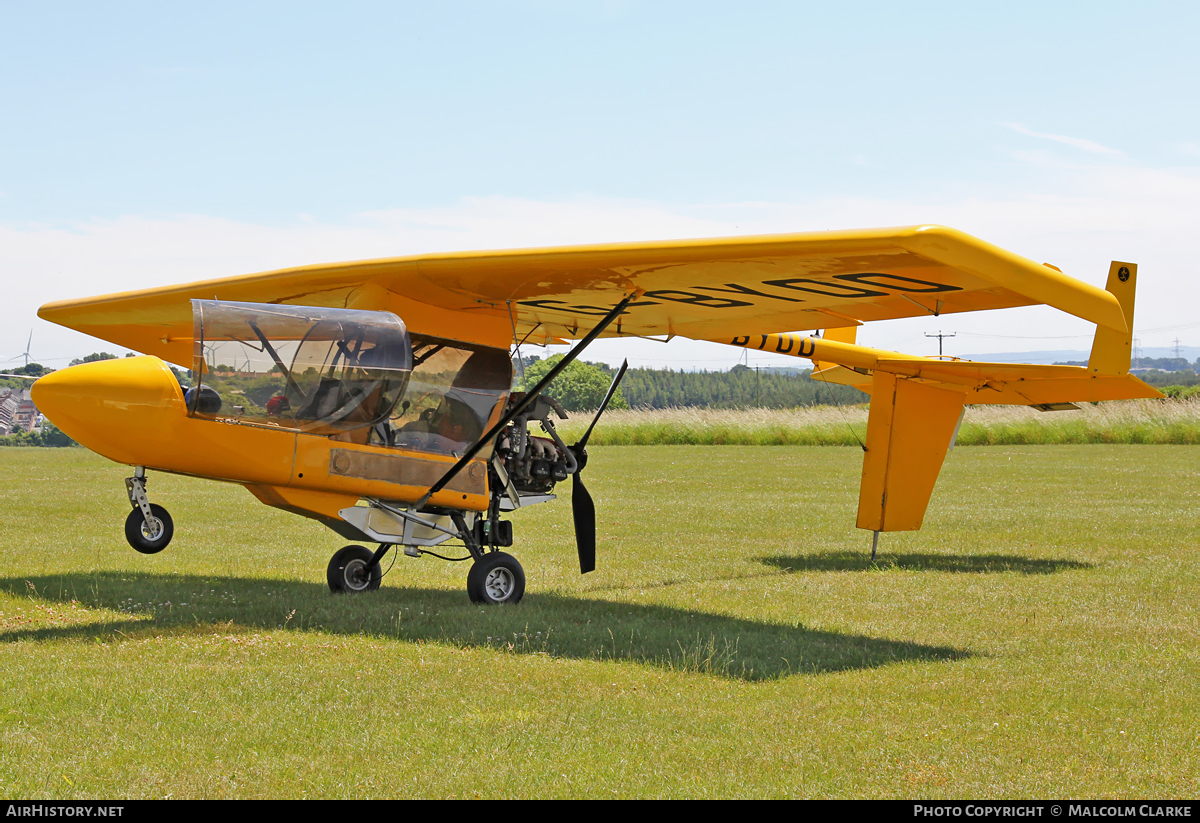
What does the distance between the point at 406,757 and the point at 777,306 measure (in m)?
5.16

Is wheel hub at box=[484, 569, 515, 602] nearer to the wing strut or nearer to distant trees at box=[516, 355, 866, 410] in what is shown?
the wing strut

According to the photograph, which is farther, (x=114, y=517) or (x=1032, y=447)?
(x=1032, y=447)

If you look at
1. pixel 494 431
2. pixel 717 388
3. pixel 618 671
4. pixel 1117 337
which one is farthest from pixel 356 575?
pixel 717 388

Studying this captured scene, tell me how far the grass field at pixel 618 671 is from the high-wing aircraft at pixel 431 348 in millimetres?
931

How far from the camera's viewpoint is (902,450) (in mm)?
11477

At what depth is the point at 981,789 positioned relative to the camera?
13.9 feet

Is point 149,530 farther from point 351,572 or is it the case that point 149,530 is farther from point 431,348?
point 431,348

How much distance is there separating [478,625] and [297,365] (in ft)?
7.45

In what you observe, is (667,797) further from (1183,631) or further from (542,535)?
(542,535)

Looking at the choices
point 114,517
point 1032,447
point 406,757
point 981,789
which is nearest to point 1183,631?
point 981,789

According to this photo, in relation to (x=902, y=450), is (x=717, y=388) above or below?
below

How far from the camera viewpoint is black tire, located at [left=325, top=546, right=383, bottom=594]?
9008 mm

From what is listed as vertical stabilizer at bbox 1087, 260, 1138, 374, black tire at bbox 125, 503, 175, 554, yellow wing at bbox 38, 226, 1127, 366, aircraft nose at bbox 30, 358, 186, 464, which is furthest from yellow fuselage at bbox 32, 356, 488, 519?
vertical stabilizer at bbox 1087, 260, 1138, 374

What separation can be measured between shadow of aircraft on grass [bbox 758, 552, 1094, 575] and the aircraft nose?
6.84 metres
